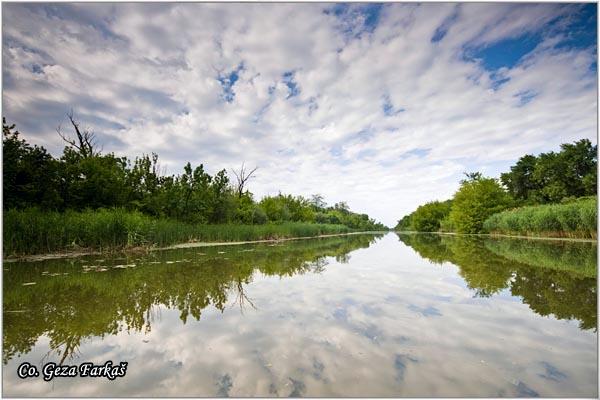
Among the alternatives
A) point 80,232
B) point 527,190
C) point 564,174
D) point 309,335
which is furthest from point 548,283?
point 527,190

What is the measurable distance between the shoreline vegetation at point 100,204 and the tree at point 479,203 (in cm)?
2144

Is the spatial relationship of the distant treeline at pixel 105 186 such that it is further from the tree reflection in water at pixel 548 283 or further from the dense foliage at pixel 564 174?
the dense foliage at pixel 564 174

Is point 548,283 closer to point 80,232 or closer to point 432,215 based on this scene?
point 80,232

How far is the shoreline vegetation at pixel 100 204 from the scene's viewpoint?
10.1 metres

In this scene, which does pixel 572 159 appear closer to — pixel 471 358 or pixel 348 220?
pixel 471 358

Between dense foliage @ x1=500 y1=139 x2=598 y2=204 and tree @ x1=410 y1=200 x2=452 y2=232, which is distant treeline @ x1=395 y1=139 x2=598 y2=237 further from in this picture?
tree @ x1=410 y1=200 x2=452 y2=232

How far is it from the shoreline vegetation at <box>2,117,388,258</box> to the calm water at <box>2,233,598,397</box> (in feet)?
15.2

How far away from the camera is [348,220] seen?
77875mm

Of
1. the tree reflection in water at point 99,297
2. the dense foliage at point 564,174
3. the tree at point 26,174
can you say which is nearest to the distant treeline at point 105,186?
the tree at point 26,174

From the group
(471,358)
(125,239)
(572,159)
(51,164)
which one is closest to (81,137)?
(51,164)

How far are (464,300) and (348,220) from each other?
74.1m

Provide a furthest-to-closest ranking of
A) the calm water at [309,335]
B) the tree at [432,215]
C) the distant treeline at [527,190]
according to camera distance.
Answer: the tree at [432,215] → the distant treeline at [527,190] → the calm water at [309,335]

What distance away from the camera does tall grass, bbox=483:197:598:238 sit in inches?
585

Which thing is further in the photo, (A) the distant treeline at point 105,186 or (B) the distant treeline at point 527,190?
(B) the distant treeline at point 527,190
